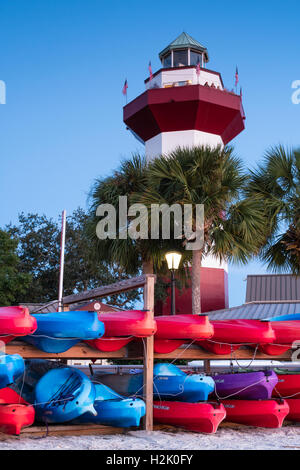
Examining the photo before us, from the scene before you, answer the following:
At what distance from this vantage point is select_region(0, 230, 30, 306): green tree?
924 inches

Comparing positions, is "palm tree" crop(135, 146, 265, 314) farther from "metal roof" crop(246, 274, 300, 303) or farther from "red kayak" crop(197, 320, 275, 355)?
"metal roof" crop(246, 274, 300, 303)

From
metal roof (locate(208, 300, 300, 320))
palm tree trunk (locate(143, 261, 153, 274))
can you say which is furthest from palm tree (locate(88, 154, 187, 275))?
metal roof (locate(208, 300, 300, 320))

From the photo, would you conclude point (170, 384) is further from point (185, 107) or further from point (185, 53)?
point (185, 53)

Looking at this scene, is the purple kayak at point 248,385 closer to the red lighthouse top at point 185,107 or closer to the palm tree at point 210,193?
the palm tree at point 210,193

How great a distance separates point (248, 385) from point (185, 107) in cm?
1800

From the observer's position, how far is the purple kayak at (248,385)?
782 centimetres

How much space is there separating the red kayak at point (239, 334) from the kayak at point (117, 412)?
1.44m

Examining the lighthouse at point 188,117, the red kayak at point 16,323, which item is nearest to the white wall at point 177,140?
the lighthouse at point 188,117

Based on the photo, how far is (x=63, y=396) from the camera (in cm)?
691

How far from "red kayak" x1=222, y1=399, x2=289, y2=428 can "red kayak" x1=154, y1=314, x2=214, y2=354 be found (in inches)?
48.7

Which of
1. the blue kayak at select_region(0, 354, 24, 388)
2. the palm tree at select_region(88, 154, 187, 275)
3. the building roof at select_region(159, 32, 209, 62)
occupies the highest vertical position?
the building roof at select_region(159, 32, 209, 62)

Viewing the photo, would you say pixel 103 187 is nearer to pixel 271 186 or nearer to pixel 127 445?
pixel 271 186

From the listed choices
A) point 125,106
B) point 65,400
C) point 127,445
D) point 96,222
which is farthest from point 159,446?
point 125,106

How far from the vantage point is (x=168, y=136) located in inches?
995
